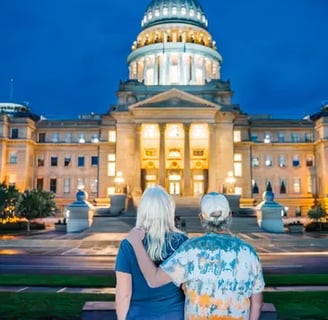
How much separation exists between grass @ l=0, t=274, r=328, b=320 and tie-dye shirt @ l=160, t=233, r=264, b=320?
568 centimetres

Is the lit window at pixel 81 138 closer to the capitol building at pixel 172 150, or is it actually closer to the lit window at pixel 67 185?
the capitol building at pixel 172 150

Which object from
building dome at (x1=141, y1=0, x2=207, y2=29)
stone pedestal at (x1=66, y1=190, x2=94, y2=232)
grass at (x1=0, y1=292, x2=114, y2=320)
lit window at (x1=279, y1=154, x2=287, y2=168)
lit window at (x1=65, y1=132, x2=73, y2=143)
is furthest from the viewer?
building dome at (x1=141, y1=0, x2=207, y2=29)

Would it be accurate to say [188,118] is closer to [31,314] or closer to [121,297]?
[31,314]

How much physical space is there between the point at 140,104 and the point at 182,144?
1063 centimetres

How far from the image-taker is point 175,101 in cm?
6206

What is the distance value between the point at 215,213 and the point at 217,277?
25.9 inches

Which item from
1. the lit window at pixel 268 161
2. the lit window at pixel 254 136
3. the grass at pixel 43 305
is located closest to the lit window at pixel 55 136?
the lit window at pixel 254 136

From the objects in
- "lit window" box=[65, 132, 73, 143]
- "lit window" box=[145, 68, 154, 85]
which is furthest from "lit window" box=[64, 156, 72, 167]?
"lit window" box=[145, 68, 154, 85]

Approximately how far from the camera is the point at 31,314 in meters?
9.14

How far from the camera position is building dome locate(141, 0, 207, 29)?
10138cm

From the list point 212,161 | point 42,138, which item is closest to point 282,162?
point 212,161

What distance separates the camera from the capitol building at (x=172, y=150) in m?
62.0

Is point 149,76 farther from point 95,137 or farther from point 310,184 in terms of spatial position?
point 310,184

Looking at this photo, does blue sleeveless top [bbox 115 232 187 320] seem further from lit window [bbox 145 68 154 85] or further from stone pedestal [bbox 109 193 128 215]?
lit window [bbox 145 68 154 85]
